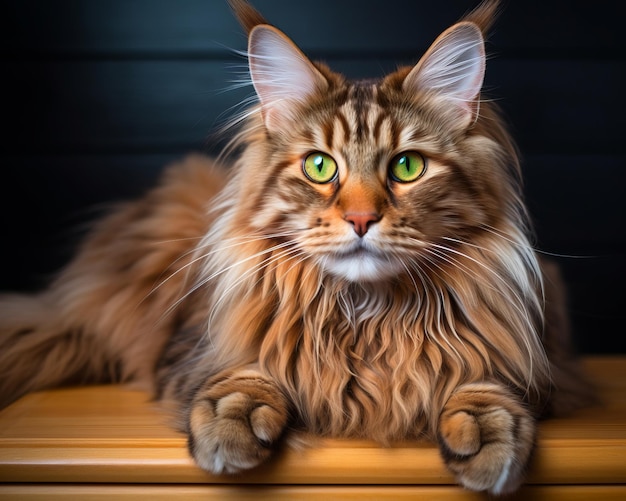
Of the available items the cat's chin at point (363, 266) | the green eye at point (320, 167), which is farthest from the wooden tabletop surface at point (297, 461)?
the green eye at point (320, 167)

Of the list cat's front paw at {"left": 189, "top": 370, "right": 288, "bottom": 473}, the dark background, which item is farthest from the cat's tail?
cat's front paw at {"left": 189, "top": 370, "right": 288, "bottom": 473}

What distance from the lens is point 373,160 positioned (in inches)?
42.9

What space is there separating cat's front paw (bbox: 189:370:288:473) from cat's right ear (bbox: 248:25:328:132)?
0.44 metres

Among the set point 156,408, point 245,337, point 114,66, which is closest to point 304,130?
point 245,337

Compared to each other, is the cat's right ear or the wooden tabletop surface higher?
the cat's right ear

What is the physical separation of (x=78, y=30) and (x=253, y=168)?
882mm

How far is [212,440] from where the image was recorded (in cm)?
100

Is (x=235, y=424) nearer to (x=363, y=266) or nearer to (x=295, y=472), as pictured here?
(x=295, y=472)

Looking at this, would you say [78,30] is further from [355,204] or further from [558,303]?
[558,303]

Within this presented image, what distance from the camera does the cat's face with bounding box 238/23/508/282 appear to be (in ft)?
3.45

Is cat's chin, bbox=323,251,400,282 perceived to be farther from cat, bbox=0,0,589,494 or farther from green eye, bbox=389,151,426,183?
green eye, bbox=389,151,426,183

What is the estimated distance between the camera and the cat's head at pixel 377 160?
105cm

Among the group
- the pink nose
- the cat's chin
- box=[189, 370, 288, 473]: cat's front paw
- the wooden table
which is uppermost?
the pink nose

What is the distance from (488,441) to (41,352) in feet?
3.15
